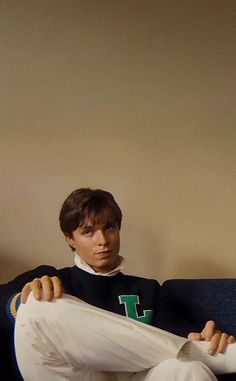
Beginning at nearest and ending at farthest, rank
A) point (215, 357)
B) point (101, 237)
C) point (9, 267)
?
point (215, 357)
point (101, 237)
point (9, 267)

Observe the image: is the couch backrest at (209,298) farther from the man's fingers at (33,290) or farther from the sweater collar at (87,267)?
the man's fingers at (33,290)

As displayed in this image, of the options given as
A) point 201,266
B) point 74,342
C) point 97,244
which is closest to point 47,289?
point 74,342

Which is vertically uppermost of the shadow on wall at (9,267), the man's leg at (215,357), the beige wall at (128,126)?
the beige wall at (128,126)

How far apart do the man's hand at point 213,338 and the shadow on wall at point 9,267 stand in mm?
698

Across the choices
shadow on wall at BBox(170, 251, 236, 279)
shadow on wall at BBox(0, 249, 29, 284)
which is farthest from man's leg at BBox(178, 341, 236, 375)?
shadow on wall at BBox(0, 249, 29, 284)

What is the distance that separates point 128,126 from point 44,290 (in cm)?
84

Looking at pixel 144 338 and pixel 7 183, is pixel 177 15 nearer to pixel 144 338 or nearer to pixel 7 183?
pixel 7 183

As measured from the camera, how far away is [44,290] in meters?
1.13

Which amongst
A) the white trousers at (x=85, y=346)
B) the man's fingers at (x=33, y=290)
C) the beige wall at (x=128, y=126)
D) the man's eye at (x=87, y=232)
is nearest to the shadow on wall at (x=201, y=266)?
the beige wall at (x=128, y=126)

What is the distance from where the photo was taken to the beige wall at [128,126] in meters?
1.73

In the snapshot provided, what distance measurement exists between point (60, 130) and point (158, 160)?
0.39 meters

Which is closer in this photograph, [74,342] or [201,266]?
[74,342]

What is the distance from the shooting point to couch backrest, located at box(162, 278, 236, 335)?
1.51 m

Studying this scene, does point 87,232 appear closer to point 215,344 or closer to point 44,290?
point 44,290
